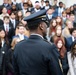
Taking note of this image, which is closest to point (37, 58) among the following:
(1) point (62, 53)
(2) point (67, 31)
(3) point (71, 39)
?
(1) point (62, 53)

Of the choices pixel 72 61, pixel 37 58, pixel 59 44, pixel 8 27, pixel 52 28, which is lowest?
pixel 72 61

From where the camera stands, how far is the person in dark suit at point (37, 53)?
7.38ft

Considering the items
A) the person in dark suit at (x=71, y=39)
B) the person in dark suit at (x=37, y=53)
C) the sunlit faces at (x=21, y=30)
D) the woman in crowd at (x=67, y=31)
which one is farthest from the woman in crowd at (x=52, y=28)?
the person in dark suit at (x=37, y=53)

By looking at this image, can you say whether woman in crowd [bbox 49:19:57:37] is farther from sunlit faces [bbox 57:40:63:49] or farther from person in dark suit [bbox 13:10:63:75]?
person in dark suit [bbox 13:10:63:75]

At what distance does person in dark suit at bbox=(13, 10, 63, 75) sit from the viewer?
2.25 m

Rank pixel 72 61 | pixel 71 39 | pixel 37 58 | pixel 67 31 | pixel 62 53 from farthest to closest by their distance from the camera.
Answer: pixel 67 31, pixel 71 39, pixel 62 53, pixel 72 61, pixel 37 58

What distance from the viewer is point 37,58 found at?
226 centimetres

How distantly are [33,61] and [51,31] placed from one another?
4.46 m

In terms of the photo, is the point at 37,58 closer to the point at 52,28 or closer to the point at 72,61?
the point at 72,61

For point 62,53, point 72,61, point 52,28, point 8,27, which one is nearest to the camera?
point 72,61

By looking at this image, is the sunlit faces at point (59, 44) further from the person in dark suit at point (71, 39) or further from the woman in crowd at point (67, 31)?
the woman in crowd at point (67, 31)

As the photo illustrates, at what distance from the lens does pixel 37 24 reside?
2311mm

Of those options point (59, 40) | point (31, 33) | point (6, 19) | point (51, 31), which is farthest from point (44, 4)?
point (31, 33)

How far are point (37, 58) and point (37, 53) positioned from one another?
5 cm
